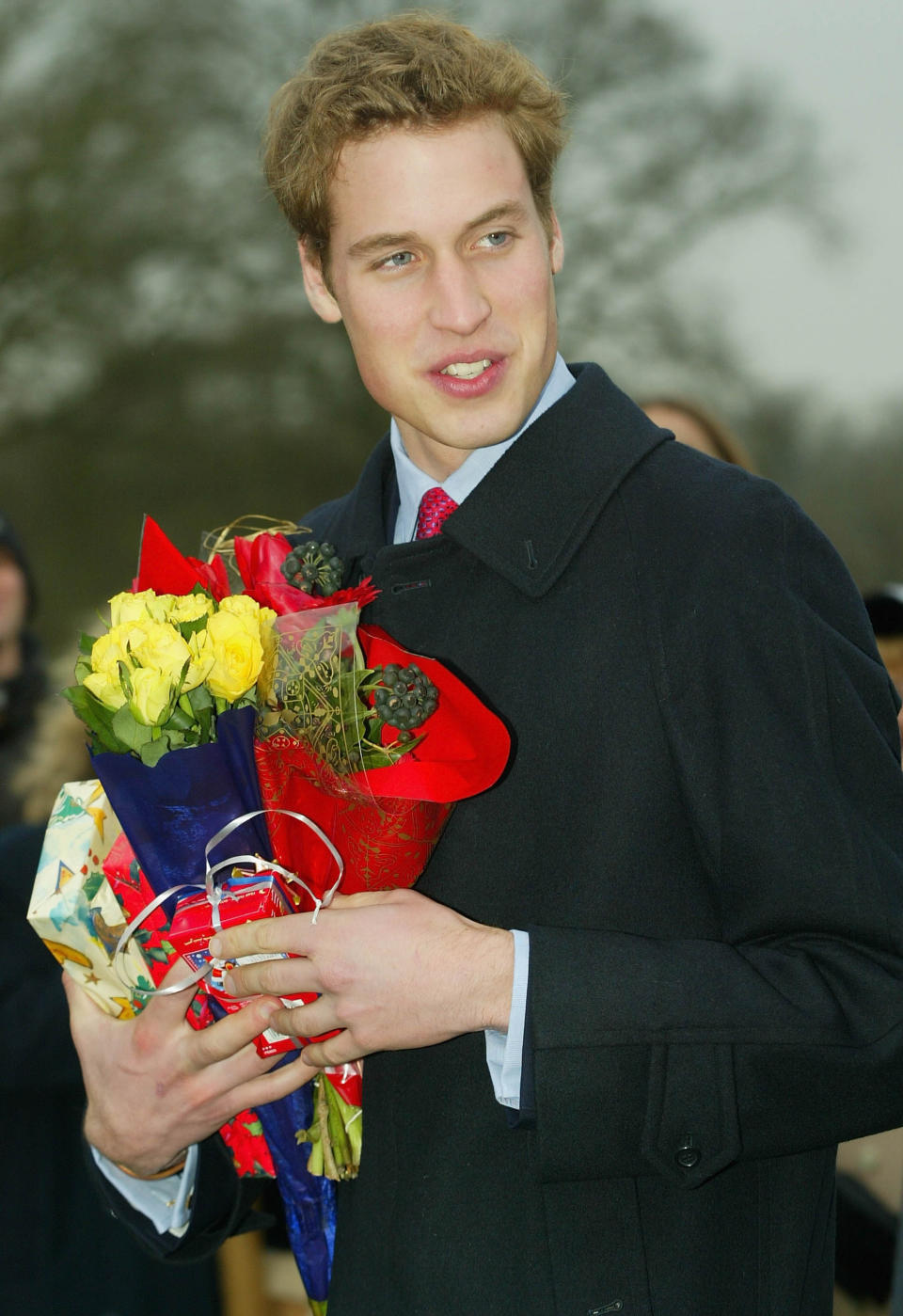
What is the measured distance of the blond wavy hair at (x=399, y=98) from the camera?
1.49 meters

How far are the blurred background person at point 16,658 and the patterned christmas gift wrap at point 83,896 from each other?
1.69 meters

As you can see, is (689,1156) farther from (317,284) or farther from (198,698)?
(317,284)

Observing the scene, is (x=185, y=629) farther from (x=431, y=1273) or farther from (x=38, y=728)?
(x=38, y=728)

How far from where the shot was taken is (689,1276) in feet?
4.52

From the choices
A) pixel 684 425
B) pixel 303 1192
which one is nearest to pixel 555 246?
pixel 303 1192

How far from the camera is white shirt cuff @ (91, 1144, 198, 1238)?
170cm

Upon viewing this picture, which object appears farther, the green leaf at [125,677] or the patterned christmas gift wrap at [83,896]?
the patterned christmas gift wrap at [83,896]

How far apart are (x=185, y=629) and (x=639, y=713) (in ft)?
1.65

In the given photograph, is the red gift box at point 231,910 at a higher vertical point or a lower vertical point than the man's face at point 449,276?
lower

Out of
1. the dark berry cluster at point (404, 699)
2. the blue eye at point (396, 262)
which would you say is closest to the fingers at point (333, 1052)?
the dark berry cluster at point (404, 699)

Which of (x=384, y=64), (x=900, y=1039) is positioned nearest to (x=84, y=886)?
(x=900, y=1039)

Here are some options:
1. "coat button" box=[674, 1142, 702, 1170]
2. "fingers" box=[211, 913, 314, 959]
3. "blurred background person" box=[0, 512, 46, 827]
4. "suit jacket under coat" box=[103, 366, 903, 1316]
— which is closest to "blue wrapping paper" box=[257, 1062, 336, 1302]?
"suit jacket under coat" box=[103, 366, 903, 1316]

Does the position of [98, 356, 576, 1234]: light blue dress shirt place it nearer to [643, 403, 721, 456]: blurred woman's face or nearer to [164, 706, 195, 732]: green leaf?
[164, 706, 195, 732]: green leaf

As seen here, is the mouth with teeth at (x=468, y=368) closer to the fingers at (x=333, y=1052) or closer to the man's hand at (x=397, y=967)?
the man's hand at (x=397, y=967)
